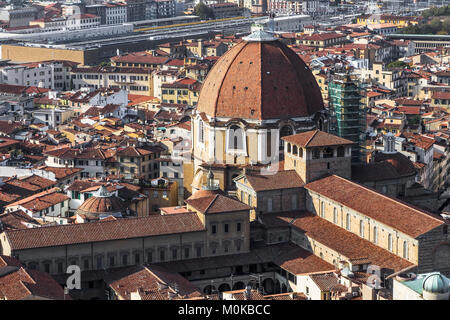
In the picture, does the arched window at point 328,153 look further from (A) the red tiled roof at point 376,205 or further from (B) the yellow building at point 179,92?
(B) the yellow building at point 179,92

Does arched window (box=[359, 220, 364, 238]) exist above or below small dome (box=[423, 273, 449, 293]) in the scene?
below

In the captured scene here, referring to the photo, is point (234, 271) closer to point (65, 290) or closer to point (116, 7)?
point (65, 290)

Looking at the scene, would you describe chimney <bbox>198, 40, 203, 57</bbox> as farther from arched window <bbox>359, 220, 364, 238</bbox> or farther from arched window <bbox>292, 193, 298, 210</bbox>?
arched window <bbox>359, 220, 364, 238</bbox>

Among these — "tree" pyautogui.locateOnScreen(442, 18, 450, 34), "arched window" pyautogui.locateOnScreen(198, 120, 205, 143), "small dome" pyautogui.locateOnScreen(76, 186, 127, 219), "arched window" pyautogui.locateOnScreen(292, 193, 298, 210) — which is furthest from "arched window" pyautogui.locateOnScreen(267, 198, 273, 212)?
"tree" pyautogui.locateOnScreen(442, 18, 450, 34)

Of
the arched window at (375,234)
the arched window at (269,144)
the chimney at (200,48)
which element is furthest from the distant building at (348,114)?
the chimney at (200,48)

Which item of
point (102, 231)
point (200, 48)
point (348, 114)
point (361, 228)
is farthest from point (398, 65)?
point (102, 231)

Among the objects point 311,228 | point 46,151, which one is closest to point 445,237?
point 311,228
